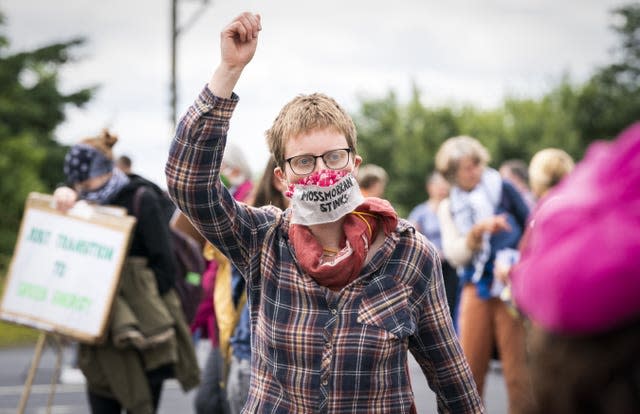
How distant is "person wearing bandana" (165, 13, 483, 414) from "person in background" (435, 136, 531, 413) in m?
3.53

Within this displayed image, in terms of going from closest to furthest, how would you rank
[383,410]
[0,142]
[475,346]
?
[383,410] < [475,346] < [0,142]

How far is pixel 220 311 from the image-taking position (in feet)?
14.7

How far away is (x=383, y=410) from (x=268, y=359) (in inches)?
13.4

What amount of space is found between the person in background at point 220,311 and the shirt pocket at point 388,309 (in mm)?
1465

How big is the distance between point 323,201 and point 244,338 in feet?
6.68

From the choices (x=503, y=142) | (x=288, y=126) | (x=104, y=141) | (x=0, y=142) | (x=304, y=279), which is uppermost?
(x=503, y=142)

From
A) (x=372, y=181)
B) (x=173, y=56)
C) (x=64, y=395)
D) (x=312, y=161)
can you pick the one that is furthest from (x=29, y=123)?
(x=312, y=161)

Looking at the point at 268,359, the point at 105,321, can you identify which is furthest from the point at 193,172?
the point at 105,321

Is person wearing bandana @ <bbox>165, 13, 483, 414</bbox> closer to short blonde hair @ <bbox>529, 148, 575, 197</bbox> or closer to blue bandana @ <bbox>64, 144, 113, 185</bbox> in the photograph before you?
blue bandana @ <bbox>64, 144, 113, 185</bbox>

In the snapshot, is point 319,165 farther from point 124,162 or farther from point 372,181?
point 124,162

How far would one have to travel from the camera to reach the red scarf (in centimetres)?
238

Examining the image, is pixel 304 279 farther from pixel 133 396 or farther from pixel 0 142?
pixel 0 142

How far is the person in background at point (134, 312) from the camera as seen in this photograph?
5102mm

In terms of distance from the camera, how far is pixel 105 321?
5039mm
